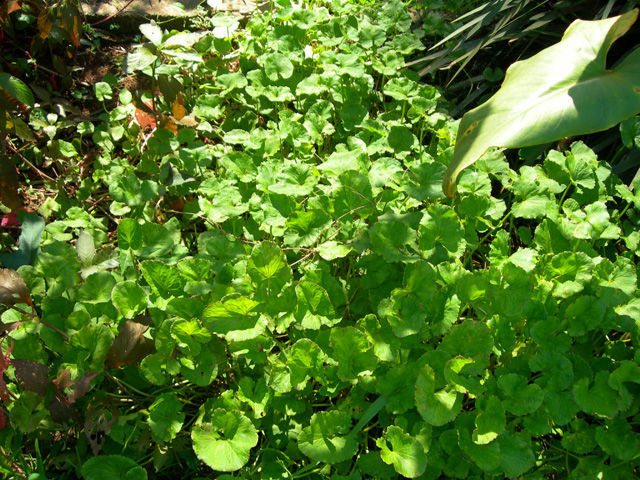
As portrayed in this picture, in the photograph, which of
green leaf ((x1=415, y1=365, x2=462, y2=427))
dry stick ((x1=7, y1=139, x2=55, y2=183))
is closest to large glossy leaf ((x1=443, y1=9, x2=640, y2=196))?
green leaf ((x1=415, y1=365, x2=462, y2=427))

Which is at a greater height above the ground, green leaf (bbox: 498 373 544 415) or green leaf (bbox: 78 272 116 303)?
green leaf (bbox: 78 272 116 303)

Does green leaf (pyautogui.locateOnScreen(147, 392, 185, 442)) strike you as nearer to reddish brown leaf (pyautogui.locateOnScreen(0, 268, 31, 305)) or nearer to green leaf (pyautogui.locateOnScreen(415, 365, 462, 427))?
reddish brown leaf (pyautogui.locateOnScreen(0, 268, 31, 305))

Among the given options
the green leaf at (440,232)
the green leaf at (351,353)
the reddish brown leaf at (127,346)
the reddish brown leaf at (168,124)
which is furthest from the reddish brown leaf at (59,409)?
the reddish brown leaf at (168,124)

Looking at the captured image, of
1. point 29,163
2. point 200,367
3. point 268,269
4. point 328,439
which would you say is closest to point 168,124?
point 29,163

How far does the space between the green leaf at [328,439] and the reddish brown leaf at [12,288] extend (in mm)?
757

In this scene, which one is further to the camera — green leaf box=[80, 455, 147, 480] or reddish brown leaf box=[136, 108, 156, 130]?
reddish brown leaf box=[136, 108, 156, 130]

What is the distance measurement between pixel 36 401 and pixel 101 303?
0.27 m

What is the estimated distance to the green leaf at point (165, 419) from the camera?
4.26 feet

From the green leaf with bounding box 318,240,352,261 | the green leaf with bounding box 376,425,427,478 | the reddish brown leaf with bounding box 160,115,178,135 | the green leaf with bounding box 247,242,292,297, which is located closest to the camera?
the green leaf with bounding box 376,425,427,478

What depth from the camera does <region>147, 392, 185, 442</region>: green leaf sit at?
4.26 feet

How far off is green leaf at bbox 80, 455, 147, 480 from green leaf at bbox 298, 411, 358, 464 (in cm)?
36

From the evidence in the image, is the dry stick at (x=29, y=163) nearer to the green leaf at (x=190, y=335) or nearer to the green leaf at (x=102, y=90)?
the green leaf at (x=102, y=90)

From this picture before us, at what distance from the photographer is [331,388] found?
4.45ft

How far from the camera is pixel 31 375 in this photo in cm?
130
